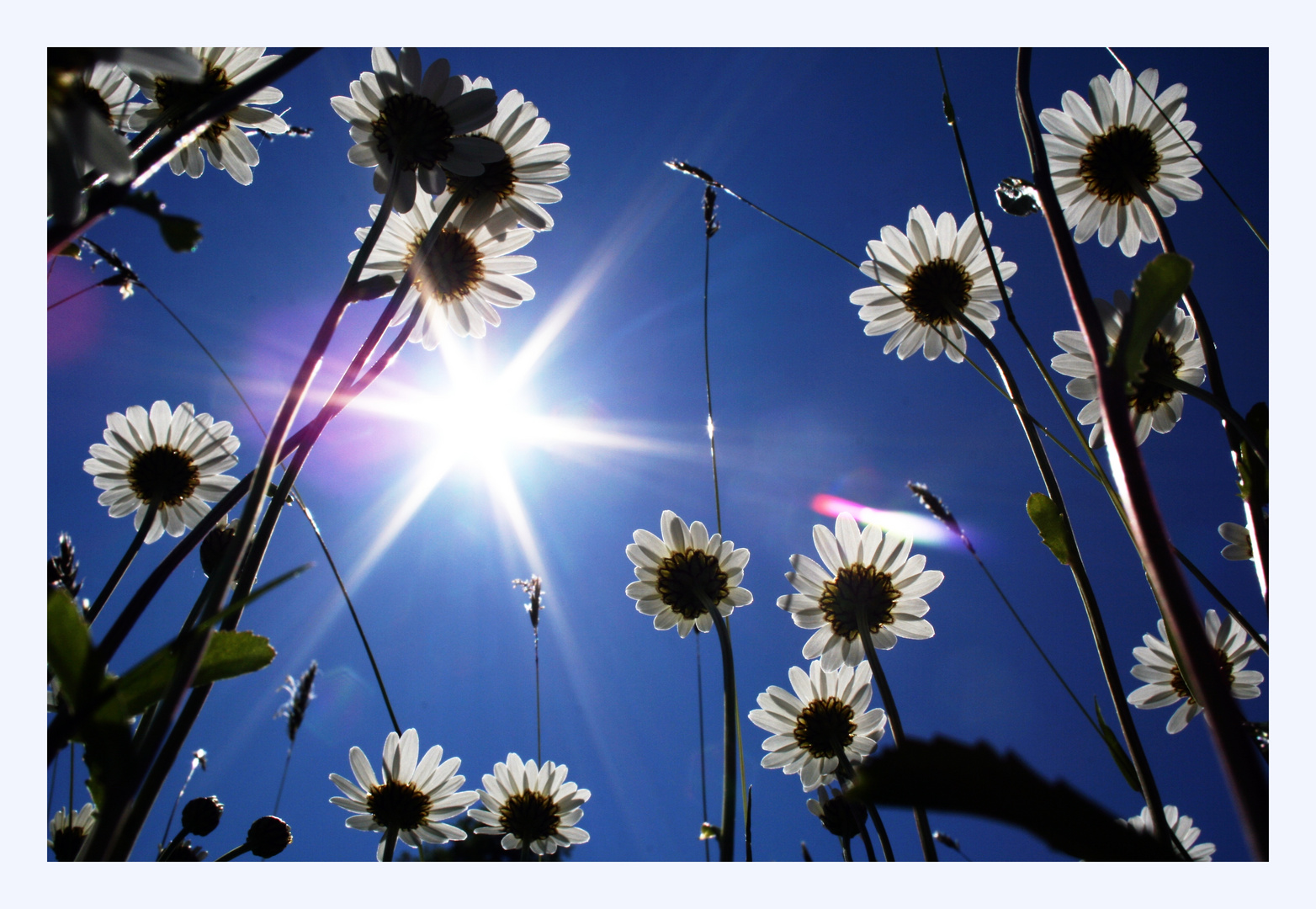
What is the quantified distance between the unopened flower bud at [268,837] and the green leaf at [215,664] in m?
0.67

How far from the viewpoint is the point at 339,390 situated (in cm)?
68

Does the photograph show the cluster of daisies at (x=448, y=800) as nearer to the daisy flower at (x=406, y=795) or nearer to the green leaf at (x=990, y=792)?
the daisy flower at (x=406, y=795)

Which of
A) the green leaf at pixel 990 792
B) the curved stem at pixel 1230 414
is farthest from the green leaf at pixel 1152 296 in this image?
the green leaf at pixel 990 792

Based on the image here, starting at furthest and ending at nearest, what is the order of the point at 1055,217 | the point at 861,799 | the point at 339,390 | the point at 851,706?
the point at 851,706
the point at 339,390
the point at 1055,217
the point at 861,799

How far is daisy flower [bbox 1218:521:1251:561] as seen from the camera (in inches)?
39.7

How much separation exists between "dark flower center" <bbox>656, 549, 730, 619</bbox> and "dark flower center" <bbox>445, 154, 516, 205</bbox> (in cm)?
65

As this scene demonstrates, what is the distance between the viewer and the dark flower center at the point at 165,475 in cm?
139

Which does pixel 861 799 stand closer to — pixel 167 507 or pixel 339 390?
pixel 339 390

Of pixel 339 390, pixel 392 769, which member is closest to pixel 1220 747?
pixel 339 390

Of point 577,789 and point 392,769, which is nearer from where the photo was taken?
point 392,769

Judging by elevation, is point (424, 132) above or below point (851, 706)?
above

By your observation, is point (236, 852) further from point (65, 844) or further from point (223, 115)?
point (223, 115)

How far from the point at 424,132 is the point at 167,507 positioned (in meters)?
0.98

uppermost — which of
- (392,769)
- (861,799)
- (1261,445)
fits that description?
(1261,445)
